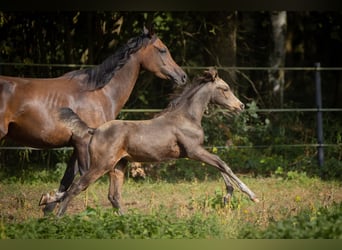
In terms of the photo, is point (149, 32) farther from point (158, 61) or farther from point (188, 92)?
point (188, 92)

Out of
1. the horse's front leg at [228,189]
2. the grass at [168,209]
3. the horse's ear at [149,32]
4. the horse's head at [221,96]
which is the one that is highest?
the horse's ear at [149,32]

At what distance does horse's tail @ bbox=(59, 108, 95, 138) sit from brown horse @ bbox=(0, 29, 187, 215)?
0.45ft

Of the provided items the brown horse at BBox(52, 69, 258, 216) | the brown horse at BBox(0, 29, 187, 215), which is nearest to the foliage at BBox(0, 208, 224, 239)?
the brown horse at BBox(52, 69, 258, 216)

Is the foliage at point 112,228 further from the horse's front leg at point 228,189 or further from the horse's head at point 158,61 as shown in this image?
the horse's head at point 158,61

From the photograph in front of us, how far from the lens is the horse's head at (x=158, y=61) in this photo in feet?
23.9

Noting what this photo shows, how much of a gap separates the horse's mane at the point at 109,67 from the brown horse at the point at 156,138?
536 mm

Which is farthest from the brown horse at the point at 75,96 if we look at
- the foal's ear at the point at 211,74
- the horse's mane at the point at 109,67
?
the foal's ear at the point at 211,74

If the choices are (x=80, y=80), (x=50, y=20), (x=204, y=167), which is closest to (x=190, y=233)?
(x=80, y=80)

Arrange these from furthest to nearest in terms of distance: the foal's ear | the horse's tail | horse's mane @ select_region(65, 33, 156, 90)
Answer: horse's mane @ select_region(65, 33, 156, 90) → the foal's ear → the horse's tail

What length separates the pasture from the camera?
233 inches

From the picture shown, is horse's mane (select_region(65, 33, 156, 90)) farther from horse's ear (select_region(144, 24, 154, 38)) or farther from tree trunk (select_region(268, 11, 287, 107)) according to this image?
tree trunk (select_region(268, 11, 287, 107))

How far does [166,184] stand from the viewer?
351 inches

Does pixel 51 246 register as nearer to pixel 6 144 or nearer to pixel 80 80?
pixel 80 80

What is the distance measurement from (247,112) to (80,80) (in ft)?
10.7
